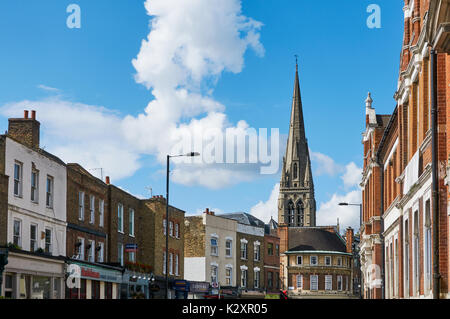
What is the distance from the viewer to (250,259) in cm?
7938

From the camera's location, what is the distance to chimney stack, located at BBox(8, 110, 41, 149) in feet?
124

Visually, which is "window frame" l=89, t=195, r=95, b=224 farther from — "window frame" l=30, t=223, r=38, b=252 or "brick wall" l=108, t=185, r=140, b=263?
"window frame" l=30, t=223, r=38, b=252

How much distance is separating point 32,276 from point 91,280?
762 cm

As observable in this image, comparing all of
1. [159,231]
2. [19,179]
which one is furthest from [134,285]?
[19,179]

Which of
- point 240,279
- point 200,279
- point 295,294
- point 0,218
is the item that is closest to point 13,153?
point 0,218

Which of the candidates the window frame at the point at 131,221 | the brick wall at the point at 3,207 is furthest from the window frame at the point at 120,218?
the brick wall at the point at 3,207

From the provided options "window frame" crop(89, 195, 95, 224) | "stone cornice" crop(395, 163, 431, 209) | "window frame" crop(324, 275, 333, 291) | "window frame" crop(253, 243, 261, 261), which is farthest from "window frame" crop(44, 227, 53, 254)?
"window frame" crop(324, 275, 333, 291)

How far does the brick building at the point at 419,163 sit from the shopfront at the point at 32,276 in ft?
54.9

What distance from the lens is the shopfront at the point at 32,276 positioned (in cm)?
3228

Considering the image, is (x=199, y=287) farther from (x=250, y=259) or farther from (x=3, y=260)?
(x=3, y=260)

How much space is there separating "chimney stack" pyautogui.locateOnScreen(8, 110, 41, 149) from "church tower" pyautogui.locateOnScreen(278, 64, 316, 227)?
482ft

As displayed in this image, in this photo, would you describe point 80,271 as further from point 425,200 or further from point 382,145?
point 425,200

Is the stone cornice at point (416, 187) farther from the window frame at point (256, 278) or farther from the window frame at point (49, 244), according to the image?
the window frame at point (256, 278)
